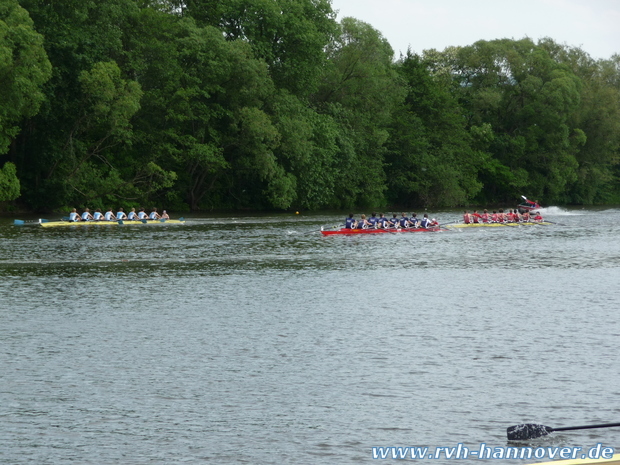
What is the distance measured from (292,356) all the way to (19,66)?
123ft

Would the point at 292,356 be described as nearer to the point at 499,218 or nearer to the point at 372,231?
the point at 372,231

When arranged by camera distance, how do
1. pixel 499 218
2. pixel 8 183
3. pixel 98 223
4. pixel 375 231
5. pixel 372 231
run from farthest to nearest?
pixel 499 218
pixel 8 183
pixel 98 223
pixel 375 231
pixel 372 231

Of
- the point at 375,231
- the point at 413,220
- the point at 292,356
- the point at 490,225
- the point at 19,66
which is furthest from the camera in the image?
the point at 490,225

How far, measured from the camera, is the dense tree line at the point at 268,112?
5312 centimetres

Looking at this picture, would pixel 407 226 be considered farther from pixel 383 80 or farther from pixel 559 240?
pixel 383 80

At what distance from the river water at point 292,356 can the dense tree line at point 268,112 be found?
75.1 feet

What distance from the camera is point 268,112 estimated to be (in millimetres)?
63094

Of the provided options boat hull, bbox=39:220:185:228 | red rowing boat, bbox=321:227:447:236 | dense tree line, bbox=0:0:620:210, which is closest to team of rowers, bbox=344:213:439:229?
red rowing boat, bbox=321:227:447:236

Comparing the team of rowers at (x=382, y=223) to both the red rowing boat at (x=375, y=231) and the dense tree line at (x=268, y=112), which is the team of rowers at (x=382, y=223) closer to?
the red rowing boat at (x=375, y=231)

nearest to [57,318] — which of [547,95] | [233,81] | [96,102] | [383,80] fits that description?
[96,102]

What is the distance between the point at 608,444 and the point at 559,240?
34.9m

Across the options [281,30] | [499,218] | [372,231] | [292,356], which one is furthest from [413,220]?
[292,356]

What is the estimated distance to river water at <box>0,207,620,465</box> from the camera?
11367mm

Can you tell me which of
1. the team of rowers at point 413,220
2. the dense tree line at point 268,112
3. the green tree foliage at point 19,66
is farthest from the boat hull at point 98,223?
the team of rowers at point 413,220
